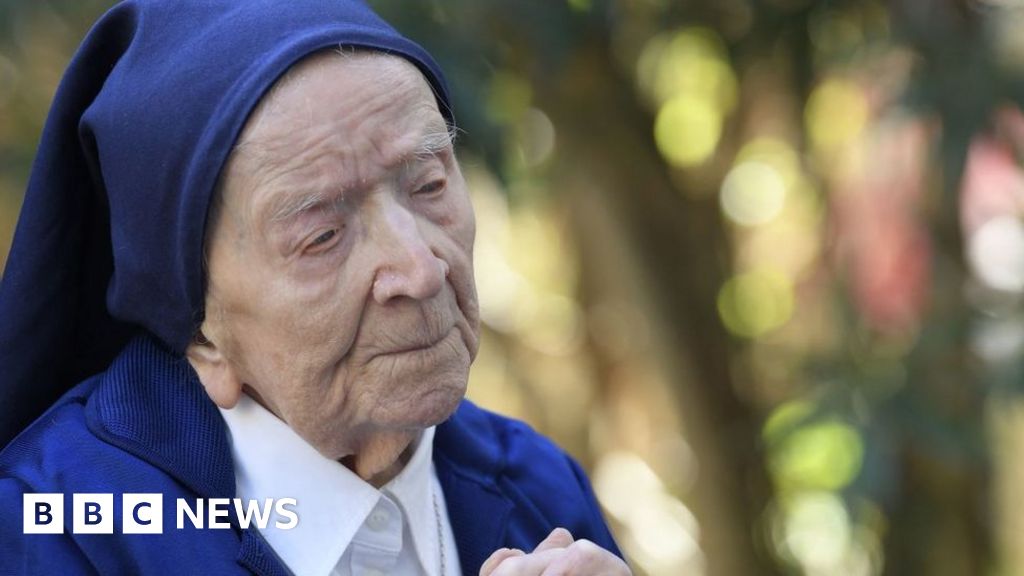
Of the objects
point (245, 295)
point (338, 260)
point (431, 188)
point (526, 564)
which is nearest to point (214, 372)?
point (245, 295)

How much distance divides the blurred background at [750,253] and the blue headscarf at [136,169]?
127 cm

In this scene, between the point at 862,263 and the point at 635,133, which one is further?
the point at 862,263

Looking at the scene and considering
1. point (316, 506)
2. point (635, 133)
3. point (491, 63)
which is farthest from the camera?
point (635, 133)

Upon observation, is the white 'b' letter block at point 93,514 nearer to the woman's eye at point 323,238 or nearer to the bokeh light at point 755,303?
the woman's eye at point 323,238

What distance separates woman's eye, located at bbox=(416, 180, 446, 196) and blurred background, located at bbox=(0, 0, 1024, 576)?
4.10 feet

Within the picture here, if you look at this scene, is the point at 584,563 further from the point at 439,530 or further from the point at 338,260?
the point at 338,260

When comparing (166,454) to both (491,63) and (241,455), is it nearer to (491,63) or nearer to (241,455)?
(241,455)

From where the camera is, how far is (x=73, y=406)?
1.78 meters

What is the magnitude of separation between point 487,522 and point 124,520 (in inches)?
20.9

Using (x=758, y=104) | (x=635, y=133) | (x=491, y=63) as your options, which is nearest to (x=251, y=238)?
(x=491, y=63)

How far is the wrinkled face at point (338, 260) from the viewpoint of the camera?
1663 mm

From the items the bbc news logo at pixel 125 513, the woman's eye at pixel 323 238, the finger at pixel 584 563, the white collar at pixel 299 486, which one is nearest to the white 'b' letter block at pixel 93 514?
the bbc news logo at pixel 125 513

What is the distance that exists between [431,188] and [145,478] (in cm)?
51

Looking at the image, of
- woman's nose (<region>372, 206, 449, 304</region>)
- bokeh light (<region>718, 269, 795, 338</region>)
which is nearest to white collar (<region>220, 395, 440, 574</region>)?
woman's nose (<region>372, 206, 449, 304</region>)
